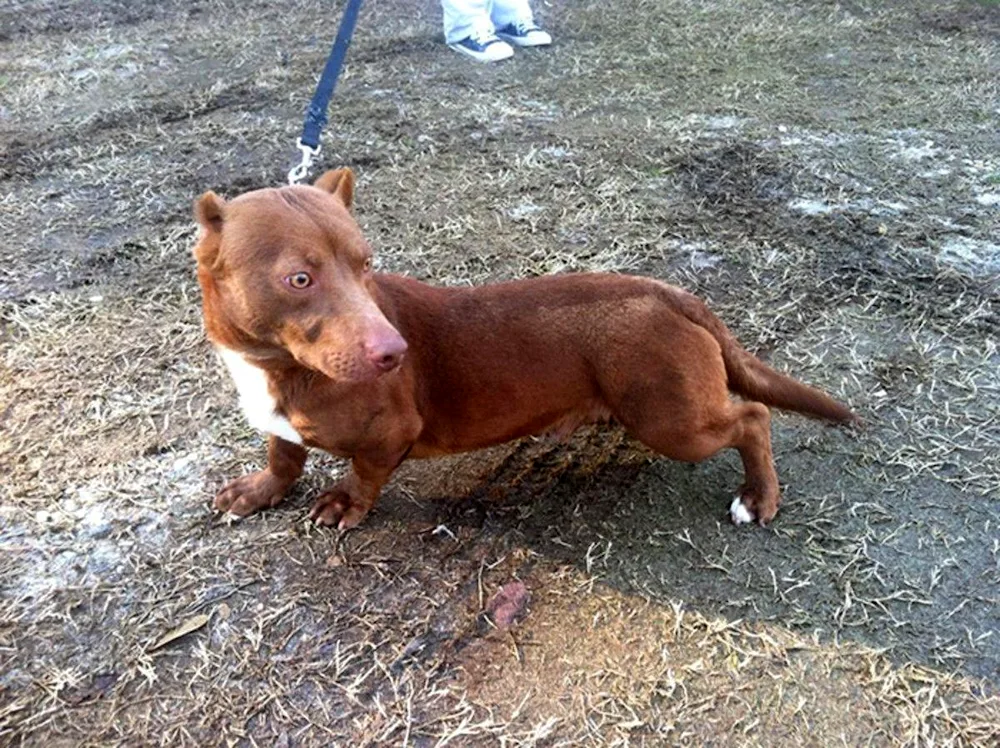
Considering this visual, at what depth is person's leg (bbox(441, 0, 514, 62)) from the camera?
801cm

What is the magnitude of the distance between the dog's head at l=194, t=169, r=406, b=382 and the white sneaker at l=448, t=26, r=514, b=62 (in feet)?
19.1

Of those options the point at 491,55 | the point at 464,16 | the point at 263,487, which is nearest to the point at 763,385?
the point at 263,487

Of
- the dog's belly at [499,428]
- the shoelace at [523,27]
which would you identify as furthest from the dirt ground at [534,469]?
the shoelace at [523,27]

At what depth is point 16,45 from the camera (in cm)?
845

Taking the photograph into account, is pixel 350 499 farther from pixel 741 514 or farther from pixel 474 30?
pixel 474 30

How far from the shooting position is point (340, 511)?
10.9 ft

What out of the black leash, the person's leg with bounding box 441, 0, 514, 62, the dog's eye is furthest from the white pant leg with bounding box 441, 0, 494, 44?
the dog's eye

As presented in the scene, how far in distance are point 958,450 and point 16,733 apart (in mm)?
3690

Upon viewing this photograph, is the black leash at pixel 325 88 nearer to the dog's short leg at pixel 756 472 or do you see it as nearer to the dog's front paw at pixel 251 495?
the dog's front paw at pixel 251 495

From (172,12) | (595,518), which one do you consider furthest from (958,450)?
(172,12)

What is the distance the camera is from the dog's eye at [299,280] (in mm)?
2504

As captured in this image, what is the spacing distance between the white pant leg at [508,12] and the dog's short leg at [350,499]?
6.54 meters

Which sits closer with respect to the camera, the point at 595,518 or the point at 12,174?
the point at 595,518

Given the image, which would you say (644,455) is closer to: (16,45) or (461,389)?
(461,389)
